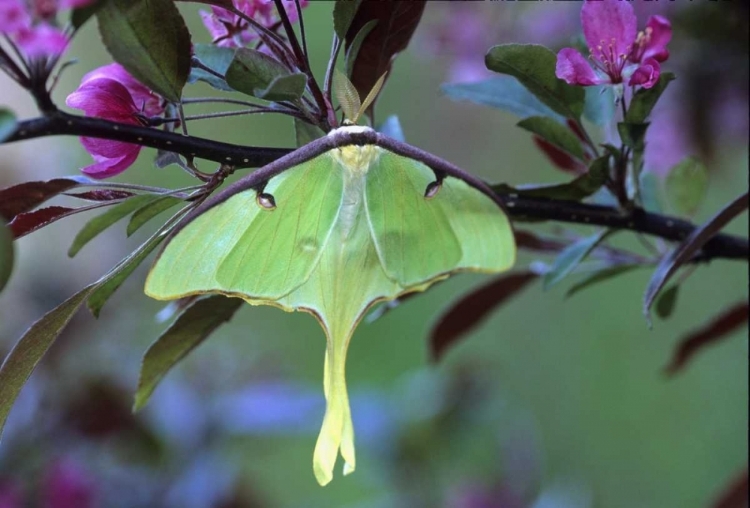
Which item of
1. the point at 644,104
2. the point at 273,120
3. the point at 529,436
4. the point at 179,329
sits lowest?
the point at 529,436

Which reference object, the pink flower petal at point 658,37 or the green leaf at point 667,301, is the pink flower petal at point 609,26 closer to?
the pink flower petal at point 658,37

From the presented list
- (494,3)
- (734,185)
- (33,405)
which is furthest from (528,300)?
(33,405)

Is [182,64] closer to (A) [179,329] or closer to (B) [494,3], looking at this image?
(A) [179,329]

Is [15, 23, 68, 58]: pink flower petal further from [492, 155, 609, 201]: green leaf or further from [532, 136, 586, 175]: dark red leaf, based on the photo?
[532, 136, 586, 175]: dark red leaf

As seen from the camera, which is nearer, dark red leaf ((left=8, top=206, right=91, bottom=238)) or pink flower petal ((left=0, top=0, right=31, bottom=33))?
pink flower petal ((left=0, top=0, right=31, bottom=33))

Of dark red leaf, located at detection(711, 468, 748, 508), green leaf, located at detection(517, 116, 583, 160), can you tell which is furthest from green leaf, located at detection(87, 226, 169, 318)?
dark red leaf, located at detection(711, 468, 748, 508)

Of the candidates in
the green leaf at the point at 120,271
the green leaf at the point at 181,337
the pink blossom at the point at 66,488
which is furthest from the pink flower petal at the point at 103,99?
the pink blossom at the point at 66,488
